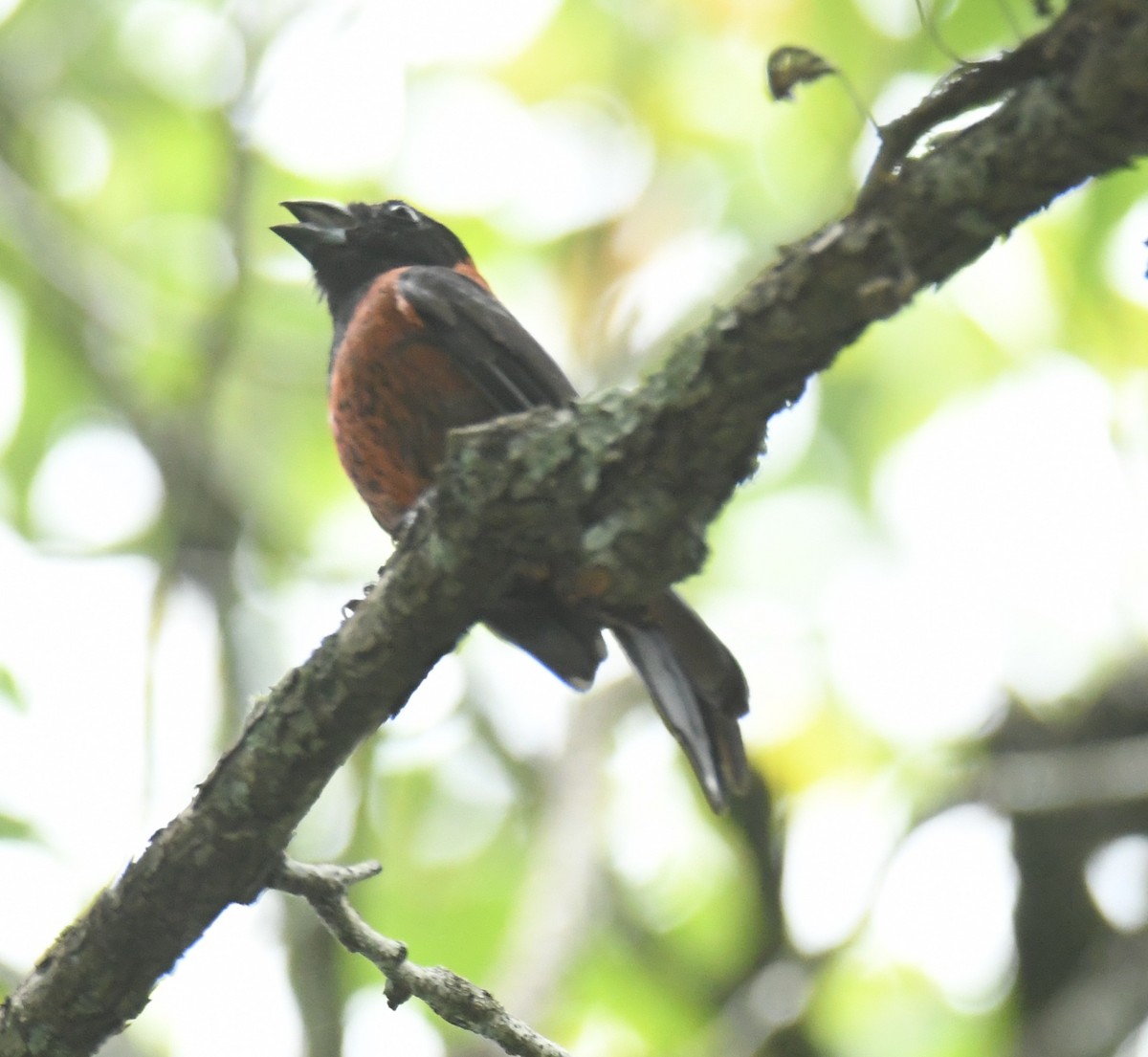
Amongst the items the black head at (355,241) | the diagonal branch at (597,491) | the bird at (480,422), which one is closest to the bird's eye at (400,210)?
the black head at (355,241)

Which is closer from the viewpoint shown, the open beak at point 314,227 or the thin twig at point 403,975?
the thin twig at point 403,975

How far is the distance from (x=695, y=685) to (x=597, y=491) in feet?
4.27

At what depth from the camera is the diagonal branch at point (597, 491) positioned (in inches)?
74.3

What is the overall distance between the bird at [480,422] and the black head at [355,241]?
50 centimetres

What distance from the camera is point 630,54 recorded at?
21.4ft

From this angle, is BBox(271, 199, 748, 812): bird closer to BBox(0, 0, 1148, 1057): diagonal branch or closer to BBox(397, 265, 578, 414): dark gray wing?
BBox(397, 265, 578, 414): dark gray wing

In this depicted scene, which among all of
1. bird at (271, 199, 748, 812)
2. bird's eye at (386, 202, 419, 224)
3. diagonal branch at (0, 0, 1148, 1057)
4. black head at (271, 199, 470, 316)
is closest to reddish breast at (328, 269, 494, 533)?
bird at (271, 199, 748, 812)

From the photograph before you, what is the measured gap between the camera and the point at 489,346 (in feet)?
12.7

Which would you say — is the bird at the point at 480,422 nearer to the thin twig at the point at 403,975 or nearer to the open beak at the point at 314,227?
the open beak at the point at 314,227

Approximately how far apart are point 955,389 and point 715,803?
3.56 meters

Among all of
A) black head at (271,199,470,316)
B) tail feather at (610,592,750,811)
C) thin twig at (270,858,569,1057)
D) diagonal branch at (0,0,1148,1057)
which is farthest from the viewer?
black head at (271,199,470,316)

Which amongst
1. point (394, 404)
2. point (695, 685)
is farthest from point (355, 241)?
point (695, 685)

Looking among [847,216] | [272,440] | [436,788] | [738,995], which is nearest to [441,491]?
[847,216]

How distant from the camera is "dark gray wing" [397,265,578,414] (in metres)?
3.80
